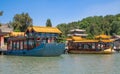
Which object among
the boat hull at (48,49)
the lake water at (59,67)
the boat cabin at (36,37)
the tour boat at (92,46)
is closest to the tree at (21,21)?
the tour boat at (92,46)

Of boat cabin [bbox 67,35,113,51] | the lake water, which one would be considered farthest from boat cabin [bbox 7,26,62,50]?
boat cabin [bbox 67,35,113,51]

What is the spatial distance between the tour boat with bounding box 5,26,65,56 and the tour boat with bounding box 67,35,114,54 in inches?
529

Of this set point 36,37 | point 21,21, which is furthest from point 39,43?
point 21,21

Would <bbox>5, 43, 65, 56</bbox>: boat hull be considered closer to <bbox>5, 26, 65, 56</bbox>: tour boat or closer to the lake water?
<bbox>5, 26, 65, 56</bbox>: tour boat

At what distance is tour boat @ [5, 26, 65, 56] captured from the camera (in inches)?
1800

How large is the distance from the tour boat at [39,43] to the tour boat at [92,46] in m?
13.4

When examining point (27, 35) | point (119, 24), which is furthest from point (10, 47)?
point (119, 24)

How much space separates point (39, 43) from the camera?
153ft

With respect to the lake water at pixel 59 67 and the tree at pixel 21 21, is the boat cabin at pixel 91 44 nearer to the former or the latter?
the tree at pixel 21 21

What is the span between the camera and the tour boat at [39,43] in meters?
45.7

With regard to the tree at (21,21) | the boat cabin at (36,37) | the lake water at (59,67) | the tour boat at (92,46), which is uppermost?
the tree at (21,21)

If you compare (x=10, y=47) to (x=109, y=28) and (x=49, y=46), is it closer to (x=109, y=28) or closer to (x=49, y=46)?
(x=49, y=46)

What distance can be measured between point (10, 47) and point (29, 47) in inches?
272

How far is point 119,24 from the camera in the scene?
376 ft
